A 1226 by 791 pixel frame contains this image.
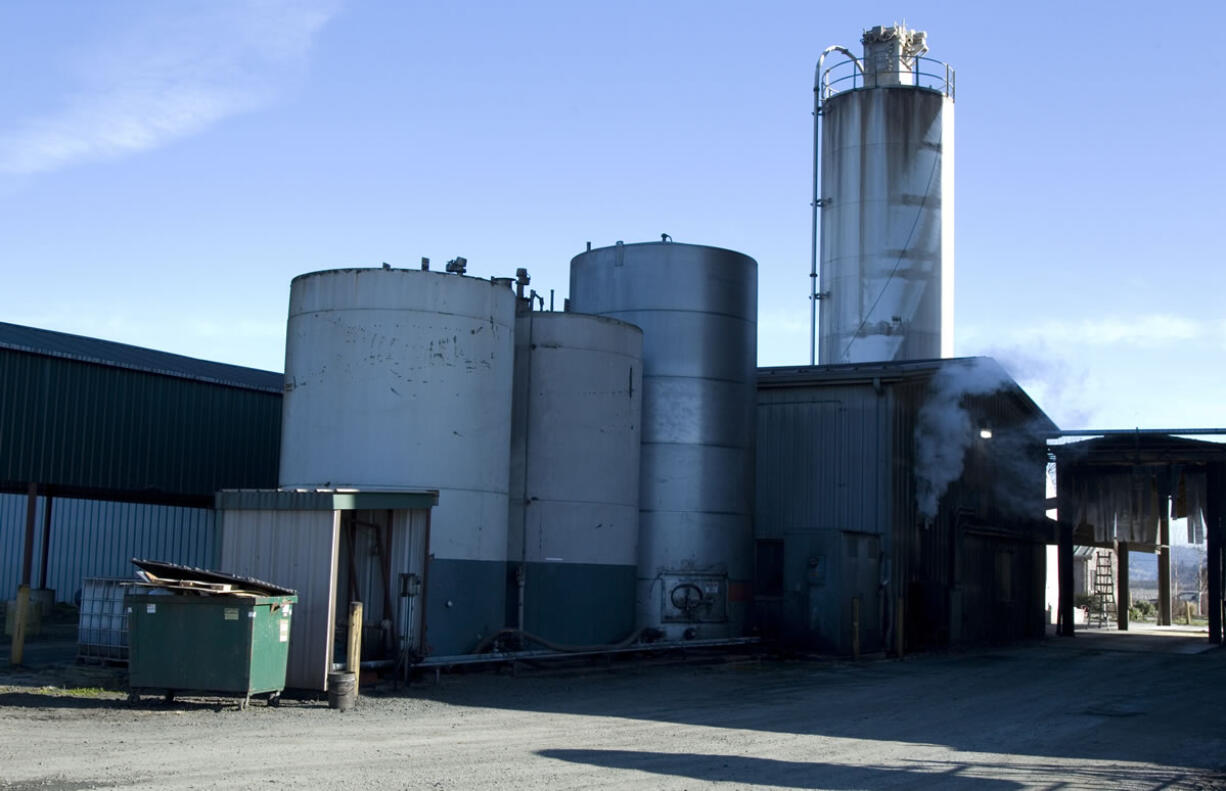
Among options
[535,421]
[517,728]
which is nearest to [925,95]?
[535,421]

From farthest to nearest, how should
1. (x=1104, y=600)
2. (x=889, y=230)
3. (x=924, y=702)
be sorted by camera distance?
(x=1104, y=600), (x=889, y=230), (x=924, y=702)

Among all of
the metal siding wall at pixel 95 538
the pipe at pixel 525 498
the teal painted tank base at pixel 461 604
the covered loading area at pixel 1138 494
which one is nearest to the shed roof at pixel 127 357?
the metal siding wall at pixel 95 538

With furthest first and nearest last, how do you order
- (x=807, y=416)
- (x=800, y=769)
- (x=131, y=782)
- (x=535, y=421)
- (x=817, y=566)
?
1. (x=807, y=416)
2. (x=817, y=566)
3. (x=535, y=421)
4. (x=800, y=769)
5. (x=131, y=782)

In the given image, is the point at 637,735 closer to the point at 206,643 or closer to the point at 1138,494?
the point at 206,643

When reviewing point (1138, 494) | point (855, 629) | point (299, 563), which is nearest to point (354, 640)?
point (299, 563)

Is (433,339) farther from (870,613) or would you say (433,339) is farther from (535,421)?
(870,613)

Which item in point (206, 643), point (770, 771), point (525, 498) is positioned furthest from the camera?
point (525, 498)

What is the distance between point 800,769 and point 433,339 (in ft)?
33.3

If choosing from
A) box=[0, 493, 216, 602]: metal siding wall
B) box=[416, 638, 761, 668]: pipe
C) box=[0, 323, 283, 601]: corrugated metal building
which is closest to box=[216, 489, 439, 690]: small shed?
box=[416, 638, 761, 668]: pipe

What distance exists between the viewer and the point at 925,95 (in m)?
37.6

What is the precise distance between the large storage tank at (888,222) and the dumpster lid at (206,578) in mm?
23656

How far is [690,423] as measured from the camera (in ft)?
83.3

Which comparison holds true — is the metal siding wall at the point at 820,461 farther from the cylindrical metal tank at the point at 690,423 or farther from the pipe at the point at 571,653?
the pipe at the point at 571,653

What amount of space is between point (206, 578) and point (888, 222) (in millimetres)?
25616
